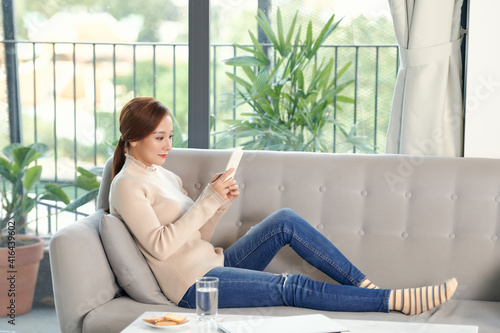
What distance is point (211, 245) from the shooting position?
2148 mm

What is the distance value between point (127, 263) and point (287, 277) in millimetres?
538

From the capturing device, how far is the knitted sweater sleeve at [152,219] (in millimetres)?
1912

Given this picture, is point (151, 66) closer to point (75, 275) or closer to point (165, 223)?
point (165, 223)

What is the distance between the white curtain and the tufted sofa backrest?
0.22 meters

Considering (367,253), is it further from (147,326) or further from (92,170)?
(92,170)

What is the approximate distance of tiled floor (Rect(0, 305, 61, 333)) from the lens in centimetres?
275

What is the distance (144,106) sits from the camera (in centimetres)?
205

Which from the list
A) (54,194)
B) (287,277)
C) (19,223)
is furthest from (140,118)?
(19,223)

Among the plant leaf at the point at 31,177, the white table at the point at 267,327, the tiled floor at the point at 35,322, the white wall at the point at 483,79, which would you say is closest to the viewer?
the white table at the point at 267,327

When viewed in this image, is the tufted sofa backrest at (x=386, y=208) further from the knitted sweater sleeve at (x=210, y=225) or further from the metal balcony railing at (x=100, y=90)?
the metal balcony railing at (x=100, y=90)

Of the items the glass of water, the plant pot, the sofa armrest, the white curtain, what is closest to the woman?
the sofa armrest

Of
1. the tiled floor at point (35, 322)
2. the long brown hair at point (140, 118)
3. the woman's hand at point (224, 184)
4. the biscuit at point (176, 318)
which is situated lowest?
the tiled floor at point (35, 322)

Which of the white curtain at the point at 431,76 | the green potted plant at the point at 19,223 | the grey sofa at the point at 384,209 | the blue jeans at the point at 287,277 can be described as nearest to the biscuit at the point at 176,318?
the blue jeans at the point at 287,277

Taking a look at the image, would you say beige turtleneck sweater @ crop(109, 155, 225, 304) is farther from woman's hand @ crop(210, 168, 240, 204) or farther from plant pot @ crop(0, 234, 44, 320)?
plant pot @ crop(0, 234, 44, 320)
